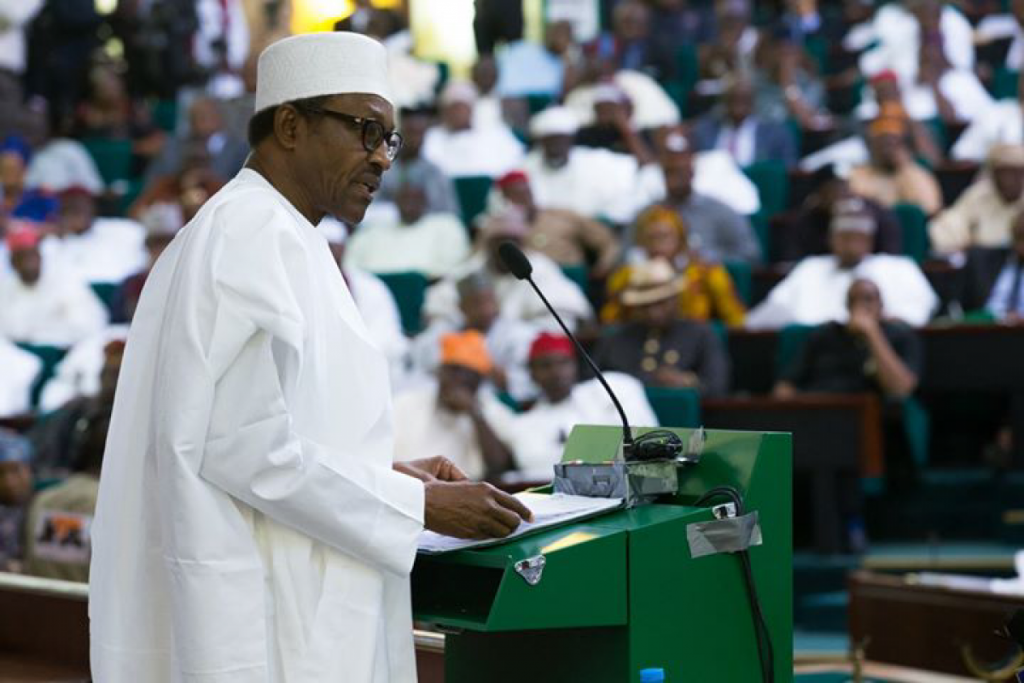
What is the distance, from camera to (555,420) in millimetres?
6723

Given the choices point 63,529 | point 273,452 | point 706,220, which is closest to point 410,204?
point 706,220

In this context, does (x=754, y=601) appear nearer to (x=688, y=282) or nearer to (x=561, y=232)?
(x=688, y=282)

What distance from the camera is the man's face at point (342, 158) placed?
90.3 inches

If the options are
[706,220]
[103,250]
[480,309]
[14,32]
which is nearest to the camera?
[480,309]

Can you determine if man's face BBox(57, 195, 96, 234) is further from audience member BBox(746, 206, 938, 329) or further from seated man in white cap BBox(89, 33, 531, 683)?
seated man in white cap BBox(89, 33, 531, 683)

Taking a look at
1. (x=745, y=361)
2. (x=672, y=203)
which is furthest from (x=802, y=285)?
(x=672, y=203)

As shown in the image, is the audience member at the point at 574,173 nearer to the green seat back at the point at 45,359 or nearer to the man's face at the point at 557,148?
the man's face at the point at 557,148

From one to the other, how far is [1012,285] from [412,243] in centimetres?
314

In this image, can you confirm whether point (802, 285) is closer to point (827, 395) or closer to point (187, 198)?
point (827, 395)

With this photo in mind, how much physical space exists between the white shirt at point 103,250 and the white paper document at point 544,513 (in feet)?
23.1

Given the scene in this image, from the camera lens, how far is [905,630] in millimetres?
4695

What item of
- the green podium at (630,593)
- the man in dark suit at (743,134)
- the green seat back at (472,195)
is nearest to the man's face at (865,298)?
the man in dark suit at (743,134)

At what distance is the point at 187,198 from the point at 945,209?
13.1 ft

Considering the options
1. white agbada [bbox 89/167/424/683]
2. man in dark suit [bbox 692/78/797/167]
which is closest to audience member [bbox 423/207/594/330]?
man in dark suit [bbox 692/78/797/167]
